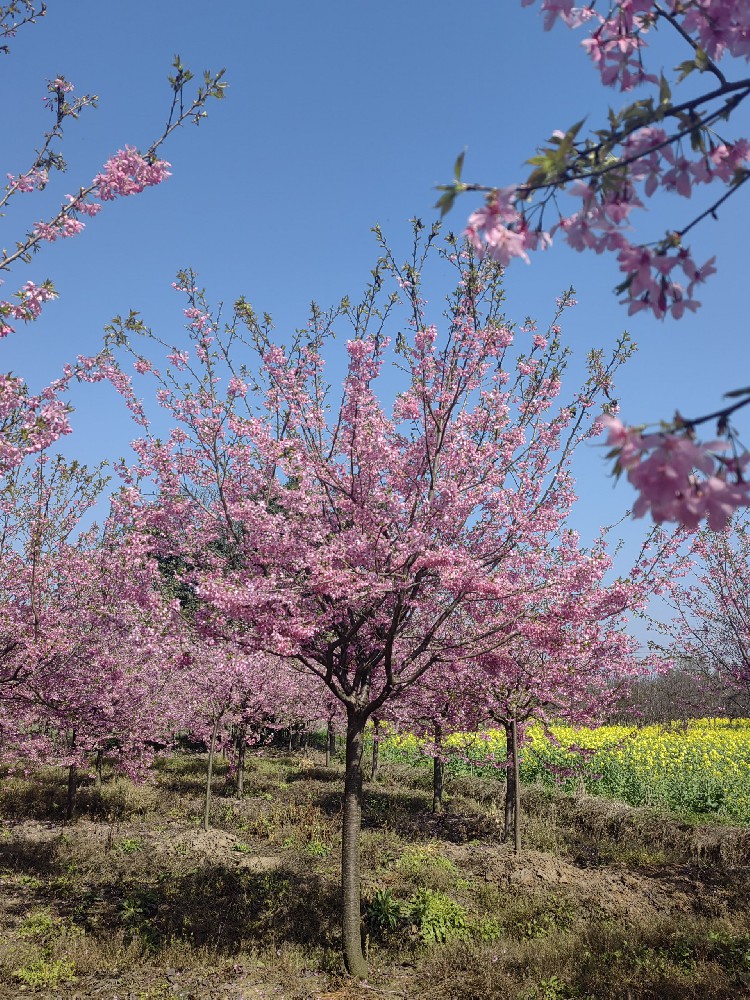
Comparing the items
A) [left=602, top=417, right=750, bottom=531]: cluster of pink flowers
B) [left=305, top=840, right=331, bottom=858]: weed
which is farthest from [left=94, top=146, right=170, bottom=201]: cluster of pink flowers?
[left=305, top=840, right=331, bottom=858]: weed

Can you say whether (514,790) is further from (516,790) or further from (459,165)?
(459,165)

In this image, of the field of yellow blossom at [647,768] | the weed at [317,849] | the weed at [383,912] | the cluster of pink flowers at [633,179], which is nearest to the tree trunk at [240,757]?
the field of yellow blossom at [647,768]

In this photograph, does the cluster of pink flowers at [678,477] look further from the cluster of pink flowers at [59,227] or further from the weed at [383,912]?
the weed at [383,912]

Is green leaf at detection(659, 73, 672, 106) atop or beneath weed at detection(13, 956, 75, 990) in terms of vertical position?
atop

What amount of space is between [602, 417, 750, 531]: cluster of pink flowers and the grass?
22.3 ft

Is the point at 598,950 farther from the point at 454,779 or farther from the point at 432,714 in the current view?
the point at 454,779

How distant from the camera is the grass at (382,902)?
23.4 feet

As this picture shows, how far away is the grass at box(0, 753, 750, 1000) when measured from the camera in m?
7.14

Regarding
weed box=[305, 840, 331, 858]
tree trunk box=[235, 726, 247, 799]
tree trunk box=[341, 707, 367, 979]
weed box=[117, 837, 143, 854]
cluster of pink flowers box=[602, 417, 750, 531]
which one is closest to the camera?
cluster of pink flowers box=[602, 417, 750, 531]

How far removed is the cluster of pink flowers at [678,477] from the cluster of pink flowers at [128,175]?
5.46 metres

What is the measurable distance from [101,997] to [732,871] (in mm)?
9797

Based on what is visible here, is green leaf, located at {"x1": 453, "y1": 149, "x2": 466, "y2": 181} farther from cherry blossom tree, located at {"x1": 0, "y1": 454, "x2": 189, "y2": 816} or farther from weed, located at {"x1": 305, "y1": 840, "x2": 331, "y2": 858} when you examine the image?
weed, located at {"x1": 305, "y1": 840, "x2": 331, "y2": 858}

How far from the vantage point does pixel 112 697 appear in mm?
13414

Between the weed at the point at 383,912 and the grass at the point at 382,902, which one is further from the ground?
the weed at the point at 383,912
